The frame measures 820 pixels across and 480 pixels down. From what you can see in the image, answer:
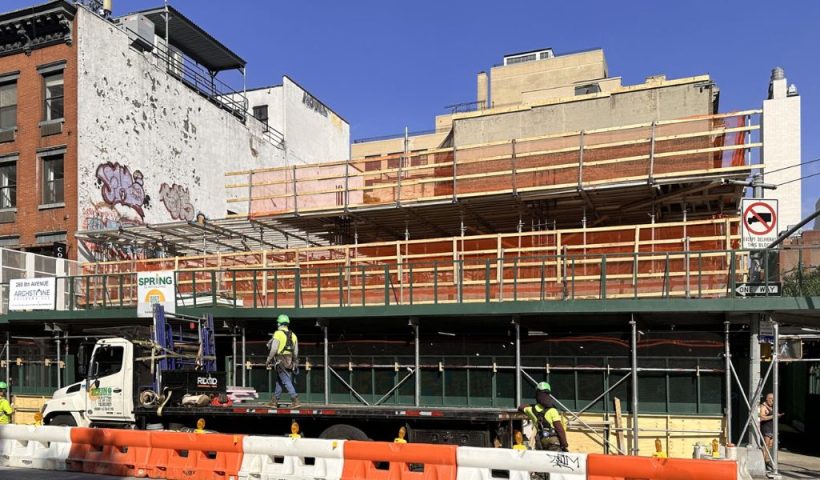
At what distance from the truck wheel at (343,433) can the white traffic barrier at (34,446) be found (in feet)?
15.3

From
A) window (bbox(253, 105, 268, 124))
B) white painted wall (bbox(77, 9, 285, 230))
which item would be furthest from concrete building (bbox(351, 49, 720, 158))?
window (bbox(253, 105, 268, 124))

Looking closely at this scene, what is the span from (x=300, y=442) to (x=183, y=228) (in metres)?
14.6

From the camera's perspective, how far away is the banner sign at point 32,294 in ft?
66.8

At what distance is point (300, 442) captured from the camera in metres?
11.1

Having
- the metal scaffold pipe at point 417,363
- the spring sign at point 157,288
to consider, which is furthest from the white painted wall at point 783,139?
the spring sign at point 157,288

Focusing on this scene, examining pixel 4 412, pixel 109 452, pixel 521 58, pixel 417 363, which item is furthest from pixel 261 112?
pixel 109 452

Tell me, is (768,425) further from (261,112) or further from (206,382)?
(261,112)

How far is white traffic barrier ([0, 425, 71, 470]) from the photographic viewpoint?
12805mm

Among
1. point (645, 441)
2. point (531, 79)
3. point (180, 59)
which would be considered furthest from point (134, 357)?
point (531, 79)

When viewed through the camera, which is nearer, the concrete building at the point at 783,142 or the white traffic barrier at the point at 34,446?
the white traffic barrier at the point at 34,446

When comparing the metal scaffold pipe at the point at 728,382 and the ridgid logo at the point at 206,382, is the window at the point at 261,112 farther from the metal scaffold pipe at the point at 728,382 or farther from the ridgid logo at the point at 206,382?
the metal scaffold pipe at the point at 728,382

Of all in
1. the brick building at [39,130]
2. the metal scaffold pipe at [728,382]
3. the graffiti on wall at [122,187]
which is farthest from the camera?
the graffiti on wall at [122,187]

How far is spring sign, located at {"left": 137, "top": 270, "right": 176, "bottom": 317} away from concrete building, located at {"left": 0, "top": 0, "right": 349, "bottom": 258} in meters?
4.63

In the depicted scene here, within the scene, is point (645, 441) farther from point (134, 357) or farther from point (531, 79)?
point (531, 79)
